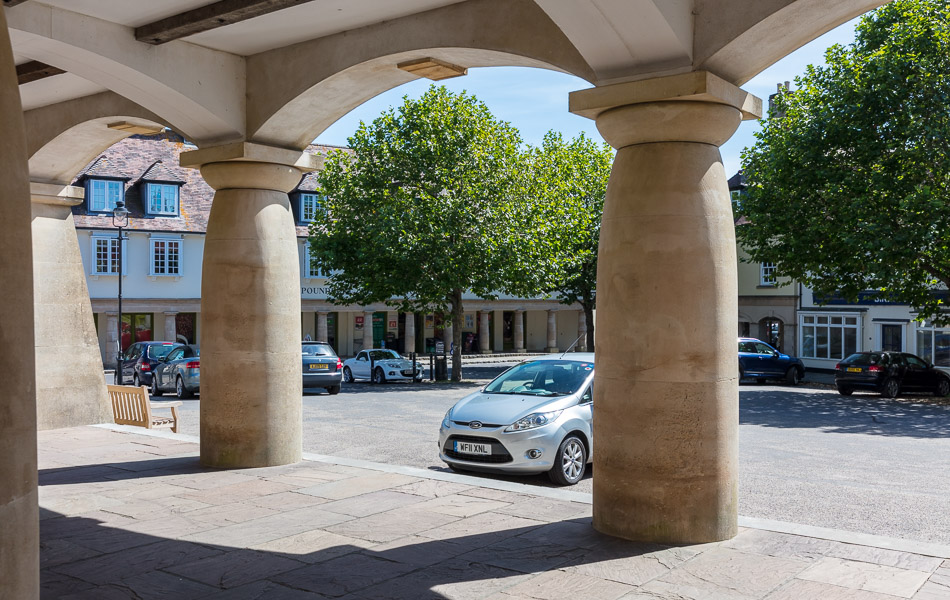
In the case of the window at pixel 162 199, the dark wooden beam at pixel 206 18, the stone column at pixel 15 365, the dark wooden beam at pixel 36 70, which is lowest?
the stone column at pixel 15 365

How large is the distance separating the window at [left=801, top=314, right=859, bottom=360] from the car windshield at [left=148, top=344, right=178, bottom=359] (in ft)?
Result: 94.0

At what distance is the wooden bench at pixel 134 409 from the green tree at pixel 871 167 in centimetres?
1770

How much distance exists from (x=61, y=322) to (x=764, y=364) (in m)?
23.9

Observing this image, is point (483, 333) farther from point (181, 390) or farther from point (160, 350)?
point (181, 390)

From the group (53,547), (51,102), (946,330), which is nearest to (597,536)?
(53,547)

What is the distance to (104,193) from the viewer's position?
40594 mm

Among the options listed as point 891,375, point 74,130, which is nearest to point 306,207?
point 891,375

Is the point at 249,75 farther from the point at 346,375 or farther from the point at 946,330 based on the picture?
the point at 946,330

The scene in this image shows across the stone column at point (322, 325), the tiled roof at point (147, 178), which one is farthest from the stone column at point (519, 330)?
the tiled roof at point (147, 178)

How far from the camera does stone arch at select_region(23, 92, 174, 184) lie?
452 inches

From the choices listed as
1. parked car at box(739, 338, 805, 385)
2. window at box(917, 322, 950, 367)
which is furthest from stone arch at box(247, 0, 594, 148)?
window at box(917, 322, 950, 367)

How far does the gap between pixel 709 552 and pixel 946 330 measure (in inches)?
1259

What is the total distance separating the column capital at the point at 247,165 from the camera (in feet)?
32.7

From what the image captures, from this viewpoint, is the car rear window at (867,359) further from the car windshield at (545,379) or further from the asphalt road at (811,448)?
the car windshield at (545,379)
